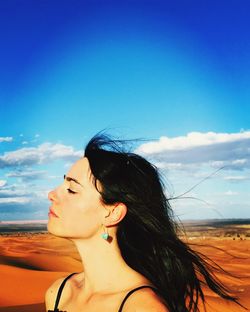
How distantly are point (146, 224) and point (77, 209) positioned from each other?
0.46 meters

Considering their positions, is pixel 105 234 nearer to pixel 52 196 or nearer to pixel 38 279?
pixel 52 196

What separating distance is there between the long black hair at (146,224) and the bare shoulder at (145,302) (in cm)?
32

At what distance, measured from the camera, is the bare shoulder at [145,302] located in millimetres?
2691

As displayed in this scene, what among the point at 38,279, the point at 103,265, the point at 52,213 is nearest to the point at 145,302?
the point at 103,265

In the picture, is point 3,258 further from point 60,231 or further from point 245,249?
point 60,231

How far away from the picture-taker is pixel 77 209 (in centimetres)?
315

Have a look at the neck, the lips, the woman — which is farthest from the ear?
the lips

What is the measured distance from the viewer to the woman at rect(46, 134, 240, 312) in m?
3.15

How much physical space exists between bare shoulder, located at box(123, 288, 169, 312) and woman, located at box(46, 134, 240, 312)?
14 centimetres

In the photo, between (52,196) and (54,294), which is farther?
(54,294)

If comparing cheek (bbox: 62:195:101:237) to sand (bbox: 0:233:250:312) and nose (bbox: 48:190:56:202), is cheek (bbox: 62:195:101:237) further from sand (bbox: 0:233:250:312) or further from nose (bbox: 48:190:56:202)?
sand (bbox: 0:233:250:312)

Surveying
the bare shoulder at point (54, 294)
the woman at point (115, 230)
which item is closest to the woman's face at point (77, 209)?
→ the woman at point (115, 230)

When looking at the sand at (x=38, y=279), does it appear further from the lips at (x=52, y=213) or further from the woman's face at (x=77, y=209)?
the lips at (x=52, y=213)

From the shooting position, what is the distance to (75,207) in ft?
10.4
